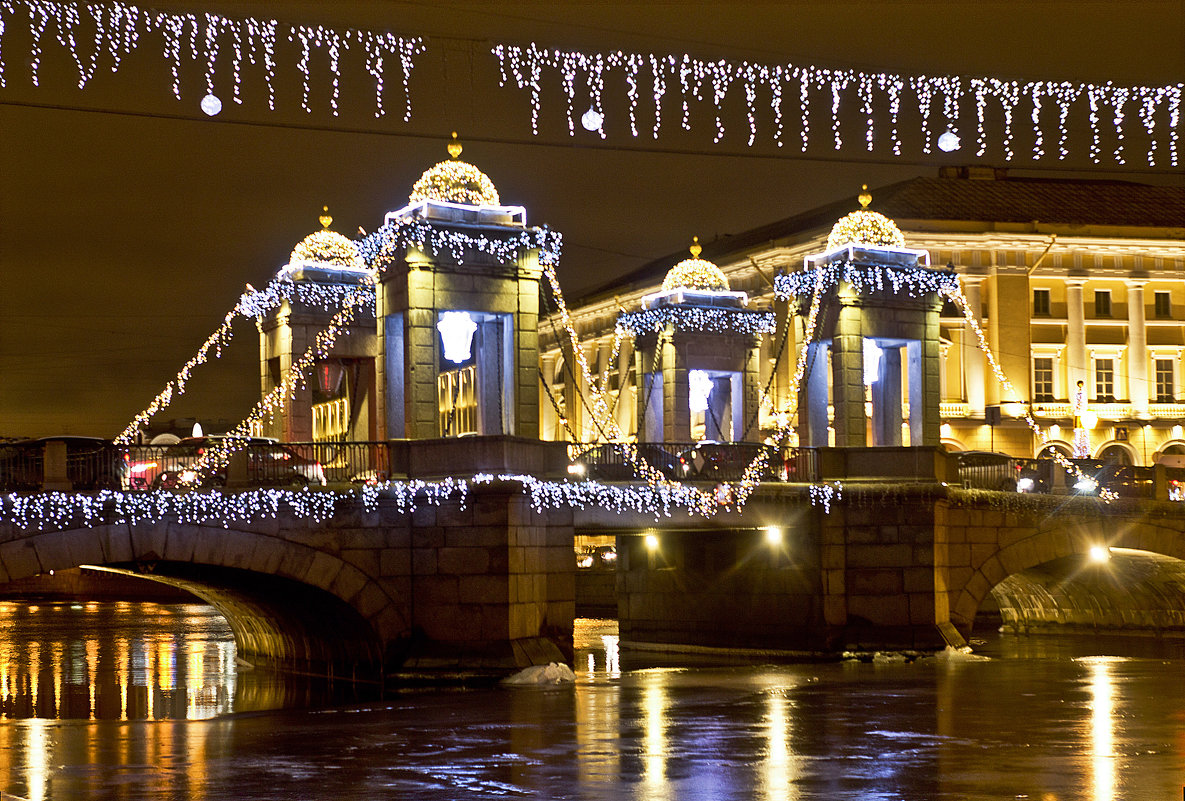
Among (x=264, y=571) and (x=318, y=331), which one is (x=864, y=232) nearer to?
(x=318, y=331)

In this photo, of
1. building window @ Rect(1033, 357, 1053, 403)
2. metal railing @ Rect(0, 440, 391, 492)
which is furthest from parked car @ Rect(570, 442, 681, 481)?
building window @ Rect(1033, 357, 1053, 403)

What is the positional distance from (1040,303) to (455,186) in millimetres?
40017

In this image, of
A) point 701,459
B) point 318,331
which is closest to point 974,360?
point 701,459

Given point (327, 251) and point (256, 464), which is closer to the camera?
point (256, 464)

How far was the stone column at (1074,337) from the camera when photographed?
65.3 meters

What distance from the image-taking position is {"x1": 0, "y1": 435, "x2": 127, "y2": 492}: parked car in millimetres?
26734

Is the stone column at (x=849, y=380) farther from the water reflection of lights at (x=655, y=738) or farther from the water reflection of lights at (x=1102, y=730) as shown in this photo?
the water reflection of lights at (x=655, y=738)

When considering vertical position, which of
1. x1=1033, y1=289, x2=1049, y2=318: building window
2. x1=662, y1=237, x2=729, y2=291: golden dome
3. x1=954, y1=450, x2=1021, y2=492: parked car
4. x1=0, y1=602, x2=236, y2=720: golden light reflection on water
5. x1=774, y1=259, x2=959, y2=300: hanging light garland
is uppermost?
x1=1033, y1=289, x2=1049, y2=318: building window

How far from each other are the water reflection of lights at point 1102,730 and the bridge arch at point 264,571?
12134 mm

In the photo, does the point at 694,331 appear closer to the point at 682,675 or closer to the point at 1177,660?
the point at 682,675

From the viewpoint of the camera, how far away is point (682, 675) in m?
32.5

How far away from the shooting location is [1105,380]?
66.2 meters

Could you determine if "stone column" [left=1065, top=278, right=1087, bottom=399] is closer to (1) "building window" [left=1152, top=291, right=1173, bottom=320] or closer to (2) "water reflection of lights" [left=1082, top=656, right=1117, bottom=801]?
(1) "building window" [left=1152, top=291, right=1173, bottom=320]

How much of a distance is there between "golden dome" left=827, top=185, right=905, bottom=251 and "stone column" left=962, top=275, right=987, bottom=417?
1090 inches
